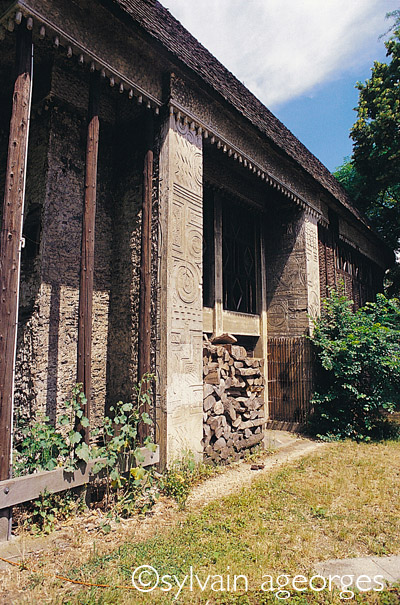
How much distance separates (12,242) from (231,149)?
4.45m

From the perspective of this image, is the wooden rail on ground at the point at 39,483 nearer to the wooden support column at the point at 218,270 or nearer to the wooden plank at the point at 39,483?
the wooden plank at the point at 39,483

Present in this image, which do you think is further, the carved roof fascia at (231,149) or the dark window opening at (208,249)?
the dark window opening at (208,249)

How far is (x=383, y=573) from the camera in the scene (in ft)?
9.95

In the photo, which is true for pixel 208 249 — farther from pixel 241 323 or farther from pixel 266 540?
pixel 266 540

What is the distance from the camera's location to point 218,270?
27.2ft

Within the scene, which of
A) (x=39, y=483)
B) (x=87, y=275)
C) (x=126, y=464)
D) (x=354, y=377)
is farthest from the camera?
(x=354, y=377)

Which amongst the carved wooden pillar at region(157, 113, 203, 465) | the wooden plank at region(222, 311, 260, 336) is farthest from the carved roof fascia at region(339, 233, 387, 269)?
the carved wooden pillar at region(157, 113, 203, 465)

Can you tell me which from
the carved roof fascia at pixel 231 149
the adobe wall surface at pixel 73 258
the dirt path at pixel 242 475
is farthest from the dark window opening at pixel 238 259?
the adobe wall surface at pixel 73 258

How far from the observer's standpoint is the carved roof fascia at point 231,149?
5854 millimetres

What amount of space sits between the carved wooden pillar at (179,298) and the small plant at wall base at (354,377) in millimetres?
3815

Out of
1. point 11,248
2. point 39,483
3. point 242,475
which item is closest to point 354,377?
point 242,475

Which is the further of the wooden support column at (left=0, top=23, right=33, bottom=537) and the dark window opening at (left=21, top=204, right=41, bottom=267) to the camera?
the dark window opening at (left=21, top=204, right=41, bottom=267)

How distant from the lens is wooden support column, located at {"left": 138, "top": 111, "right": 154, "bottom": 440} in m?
5.12

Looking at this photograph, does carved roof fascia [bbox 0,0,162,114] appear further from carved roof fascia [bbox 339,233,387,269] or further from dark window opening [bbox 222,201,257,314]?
carved roof fascia [bbox 339,233,387,269]
